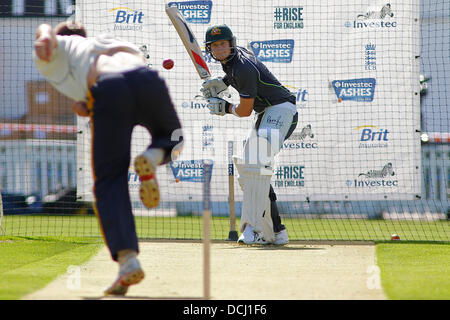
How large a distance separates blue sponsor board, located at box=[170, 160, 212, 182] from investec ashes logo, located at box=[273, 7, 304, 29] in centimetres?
238

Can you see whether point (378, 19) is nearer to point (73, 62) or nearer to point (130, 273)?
point (73, 62)

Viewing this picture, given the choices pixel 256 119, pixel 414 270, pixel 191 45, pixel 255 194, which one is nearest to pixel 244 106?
pixel 256 119

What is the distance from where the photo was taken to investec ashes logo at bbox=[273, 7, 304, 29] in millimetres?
10641

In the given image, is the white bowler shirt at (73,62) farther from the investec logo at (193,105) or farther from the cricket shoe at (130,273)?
the investec logo at (193,105)

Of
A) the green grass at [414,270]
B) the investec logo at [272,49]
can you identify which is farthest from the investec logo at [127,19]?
the green grass at [414,270]

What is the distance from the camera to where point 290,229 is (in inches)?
435

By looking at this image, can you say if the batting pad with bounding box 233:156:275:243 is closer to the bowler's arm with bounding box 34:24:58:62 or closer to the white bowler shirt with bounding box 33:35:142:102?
the white bowler shirt with bounding box 33:35:142:102

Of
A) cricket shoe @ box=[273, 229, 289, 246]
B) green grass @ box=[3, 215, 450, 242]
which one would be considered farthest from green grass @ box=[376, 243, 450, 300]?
green grass @ box=[3, 215, 450, 242]

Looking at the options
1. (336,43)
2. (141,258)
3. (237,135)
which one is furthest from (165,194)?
(141,258)

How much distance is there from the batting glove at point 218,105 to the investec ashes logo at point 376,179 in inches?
155

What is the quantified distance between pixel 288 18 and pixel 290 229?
3.23 meters

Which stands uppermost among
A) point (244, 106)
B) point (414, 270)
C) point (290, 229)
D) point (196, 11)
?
point (196, 11)

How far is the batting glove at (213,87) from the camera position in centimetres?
782
